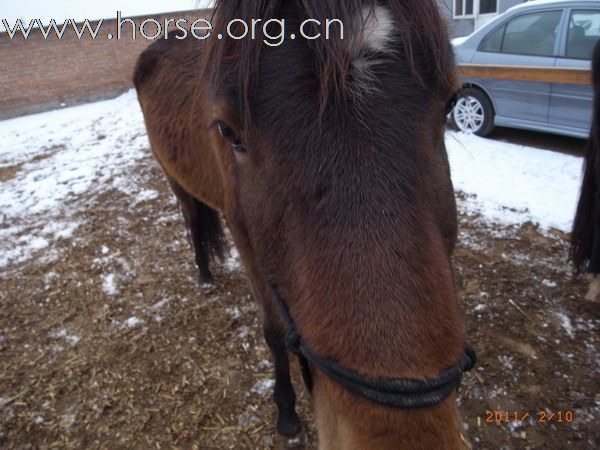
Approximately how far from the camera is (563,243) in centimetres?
370

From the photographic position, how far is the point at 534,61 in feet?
17.6

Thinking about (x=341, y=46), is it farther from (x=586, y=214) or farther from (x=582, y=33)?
(x=582, y=33)

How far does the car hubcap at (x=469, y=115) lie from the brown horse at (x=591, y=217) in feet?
10.4

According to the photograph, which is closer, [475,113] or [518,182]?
[518,182]

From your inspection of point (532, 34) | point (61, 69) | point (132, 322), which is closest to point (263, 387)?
point (132, 322)

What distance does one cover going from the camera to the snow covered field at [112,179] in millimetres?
4375

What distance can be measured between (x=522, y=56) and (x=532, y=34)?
0.99ft

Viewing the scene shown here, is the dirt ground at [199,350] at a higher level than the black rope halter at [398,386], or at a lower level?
lower

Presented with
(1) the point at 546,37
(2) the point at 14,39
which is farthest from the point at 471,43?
(2) the point at 14,39

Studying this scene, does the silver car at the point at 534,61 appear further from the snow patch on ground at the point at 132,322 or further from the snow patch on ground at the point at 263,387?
the snow patch on ground at the point at 132,322

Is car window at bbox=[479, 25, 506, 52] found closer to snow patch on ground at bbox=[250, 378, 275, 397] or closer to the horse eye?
snow patch on ground at bbox=[250, 378, 275, 397]

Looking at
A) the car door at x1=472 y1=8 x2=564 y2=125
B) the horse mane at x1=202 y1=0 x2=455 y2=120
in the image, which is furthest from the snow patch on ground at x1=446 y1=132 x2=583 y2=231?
the horse mane at x1=202 y1=0 x2=455 y2=120
